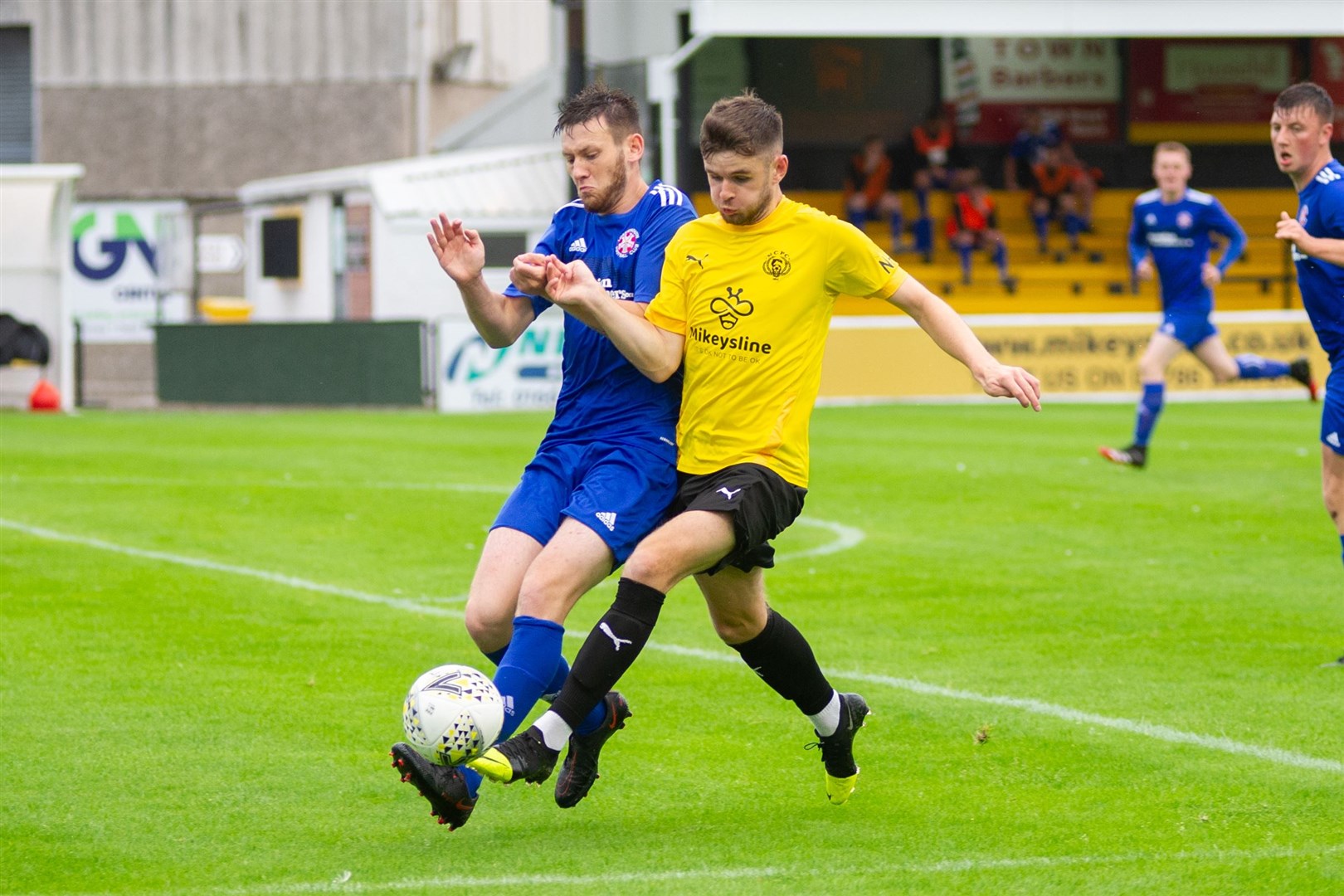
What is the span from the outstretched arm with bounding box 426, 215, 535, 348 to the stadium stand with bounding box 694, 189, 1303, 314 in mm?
21935

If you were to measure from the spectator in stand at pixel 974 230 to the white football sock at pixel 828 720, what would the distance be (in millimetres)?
23794

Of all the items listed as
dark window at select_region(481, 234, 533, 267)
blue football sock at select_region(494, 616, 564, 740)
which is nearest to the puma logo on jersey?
blue football sock at select_region(494, 616, 564, 740)

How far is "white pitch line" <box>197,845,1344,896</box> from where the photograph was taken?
14.8 ft

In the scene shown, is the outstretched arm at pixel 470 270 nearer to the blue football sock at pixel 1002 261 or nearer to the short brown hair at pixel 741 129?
the short brown hair at pixel 741 129

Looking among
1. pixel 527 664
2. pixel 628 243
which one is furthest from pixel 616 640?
pixel 628 243

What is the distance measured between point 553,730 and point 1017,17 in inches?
843

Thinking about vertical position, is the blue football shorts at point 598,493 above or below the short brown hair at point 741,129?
below

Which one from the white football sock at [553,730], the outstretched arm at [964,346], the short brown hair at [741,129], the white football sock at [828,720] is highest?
the short brown hair at [741,129]

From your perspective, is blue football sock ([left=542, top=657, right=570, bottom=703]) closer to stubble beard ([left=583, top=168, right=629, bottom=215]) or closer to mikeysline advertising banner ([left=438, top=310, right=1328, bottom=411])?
stubble beard ([left=583, top=168, right=629, bottom=215])

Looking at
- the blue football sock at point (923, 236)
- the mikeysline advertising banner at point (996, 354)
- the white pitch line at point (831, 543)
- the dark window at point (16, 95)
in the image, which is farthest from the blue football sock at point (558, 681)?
the dark window at point (16, 95)

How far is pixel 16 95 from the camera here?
37969 mm

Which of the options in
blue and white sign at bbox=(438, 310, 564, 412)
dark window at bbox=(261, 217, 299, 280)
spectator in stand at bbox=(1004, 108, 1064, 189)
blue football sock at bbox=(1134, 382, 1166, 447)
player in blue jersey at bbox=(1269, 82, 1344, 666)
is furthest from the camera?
spectator in stand at bbox=(1004, 108, 1064, 189)

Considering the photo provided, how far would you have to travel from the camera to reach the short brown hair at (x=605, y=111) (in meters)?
5.30

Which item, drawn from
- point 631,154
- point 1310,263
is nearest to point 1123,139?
point 1310,263
